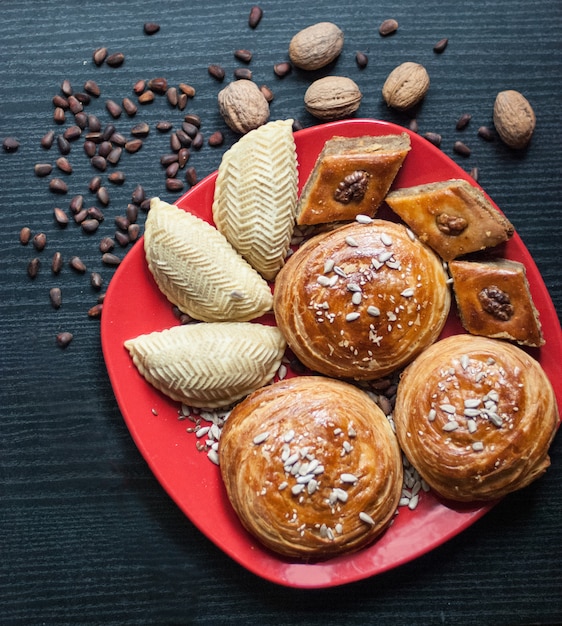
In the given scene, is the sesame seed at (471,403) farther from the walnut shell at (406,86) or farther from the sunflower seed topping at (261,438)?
the walnut shell at (406,86)

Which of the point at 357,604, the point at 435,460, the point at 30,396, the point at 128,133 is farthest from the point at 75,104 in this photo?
the point at 357,604

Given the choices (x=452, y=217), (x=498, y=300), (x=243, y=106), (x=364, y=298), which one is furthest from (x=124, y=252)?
(x=498, y=300)

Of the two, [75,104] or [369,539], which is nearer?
[369,539]

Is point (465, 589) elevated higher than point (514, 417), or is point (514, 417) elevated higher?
point (514, 417)

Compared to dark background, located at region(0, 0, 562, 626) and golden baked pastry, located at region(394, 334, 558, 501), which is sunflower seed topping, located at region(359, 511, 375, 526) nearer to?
golden baked pastry, located at region(394, 334, 558, 501)

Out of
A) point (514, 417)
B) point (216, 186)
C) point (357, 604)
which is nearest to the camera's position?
point (514, 417)

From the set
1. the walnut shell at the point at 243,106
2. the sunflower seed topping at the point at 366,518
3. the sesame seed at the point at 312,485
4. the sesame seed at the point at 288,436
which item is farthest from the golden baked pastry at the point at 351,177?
the sunflower seed topping at the point at 366,518

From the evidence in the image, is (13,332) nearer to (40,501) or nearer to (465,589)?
(40,501)
